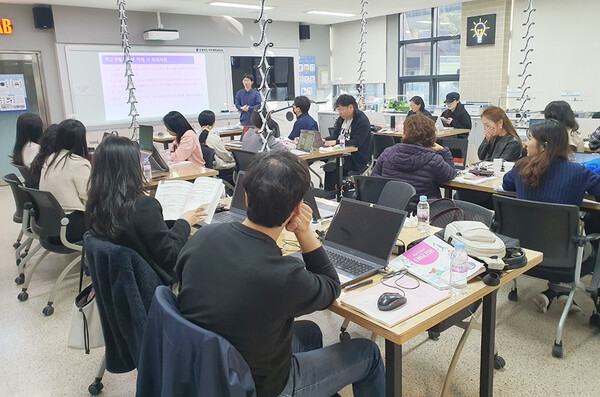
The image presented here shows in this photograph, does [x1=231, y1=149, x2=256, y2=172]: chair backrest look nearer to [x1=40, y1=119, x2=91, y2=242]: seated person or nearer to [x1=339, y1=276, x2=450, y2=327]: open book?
[x1=40, y1=119, x2=91, y2=242]: seated person

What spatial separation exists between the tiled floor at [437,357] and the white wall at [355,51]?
7.87 m

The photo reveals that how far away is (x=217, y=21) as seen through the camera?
921 centimetres

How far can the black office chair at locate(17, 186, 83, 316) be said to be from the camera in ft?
10.3

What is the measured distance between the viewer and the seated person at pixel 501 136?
4.06 meters

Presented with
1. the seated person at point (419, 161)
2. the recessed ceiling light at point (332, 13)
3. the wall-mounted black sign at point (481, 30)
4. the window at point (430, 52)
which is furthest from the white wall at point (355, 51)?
the seated person at point (419, 161)

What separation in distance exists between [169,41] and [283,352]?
27.1 ft

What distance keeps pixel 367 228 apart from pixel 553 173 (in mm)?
1390

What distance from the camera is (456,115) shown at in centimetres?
725

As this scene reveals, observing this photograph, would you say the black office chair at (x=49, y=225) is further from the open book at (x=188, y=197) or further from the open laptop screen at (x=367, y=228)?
the open laptop screen at (x=367, y=228)

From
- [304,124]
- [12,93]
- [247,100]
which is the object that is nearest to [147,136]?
[304,124]

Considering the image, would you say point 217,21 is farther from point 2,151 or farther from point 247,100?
point 2,151

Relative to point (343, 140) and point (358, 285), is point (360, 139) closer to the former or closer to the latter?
point (343, 140)

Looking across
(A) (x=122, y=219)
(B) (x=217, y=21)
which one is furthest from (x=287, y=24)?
(A) (x=122, y=219)

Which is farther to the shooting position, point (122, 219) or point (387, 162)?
point (387, 162)
